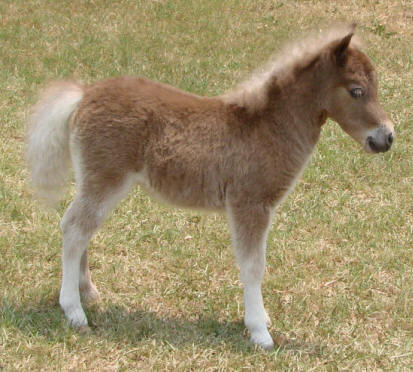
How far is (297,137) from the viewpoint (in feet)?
12.3

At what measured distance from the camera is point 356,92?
361 centimetres

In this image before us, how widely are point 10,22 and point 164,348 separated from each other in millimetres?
6872

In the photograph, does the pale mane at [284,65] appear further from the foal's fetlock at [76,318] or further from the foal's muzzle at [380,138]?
the foal's fetlock at [76,318]

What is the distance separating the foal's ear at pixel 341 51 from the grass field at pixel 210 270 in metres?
1.61

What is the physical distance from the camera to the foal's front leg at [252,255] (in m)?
3.69

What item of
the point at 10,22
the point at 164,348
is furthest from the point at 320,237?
the point at 10,22

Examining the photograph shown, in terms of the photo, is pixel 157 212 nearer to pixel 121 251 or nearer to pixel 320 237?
pixel 121 251

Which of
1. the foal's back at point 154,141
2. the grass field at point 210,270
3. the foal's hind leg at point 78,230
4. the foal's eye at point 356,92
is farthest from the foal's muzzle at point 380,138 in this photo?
the foal's hind leg at point 78,230

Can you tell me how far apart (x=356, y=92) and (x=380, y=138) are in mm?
300

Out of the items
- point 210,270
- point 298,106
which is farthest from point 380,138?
point 210,270

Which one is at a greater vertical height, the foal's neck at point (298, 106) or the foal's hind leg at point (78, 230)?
the foal's neck at point (298, 106)

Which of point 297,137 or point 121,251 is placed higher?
point 297,137

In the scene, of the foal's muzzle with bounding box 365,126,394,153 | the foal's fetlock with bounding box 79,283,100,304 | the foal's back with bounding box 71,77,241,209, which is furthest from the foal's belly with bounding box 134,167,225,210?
the foal's muzzle with bounding box 365,126,394,153

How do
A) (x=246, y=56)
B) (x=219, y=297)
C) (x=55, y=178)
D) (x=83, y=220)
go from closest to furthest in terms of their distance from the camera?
1. (x=83, y=220)
2. (x=55, y=178)
3. (x=219, y=297)
4. (x=246, y=56)
